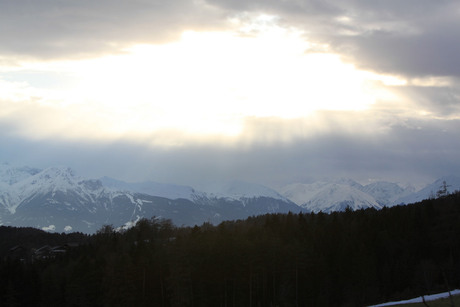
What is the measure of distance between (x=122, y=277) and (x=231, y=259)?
1835 centimetres

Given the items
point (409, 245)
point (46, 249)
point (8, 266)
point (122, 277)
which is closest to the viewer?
point (122, 277)

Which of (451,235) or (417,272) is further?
(451,235)

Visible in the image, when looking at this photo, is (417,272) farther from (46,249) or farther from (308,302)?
(46,249)

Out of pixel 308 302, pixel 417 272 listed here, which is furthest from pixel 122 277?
pixel 417 272

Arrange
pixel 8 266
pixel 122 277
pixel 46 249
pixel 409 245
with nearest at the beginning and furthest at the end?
pixel 122 277 < pixel 8 266 < pixel 409 245 < pixel 46 249

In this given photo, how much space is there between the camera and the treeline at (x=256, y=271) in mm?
99938

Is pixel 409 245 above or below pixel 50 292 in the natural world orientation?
above

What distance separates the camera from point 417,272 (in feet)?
340

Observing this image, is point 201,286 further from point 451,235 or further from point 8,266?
point 451,235

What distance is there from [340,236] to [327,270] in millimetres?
10046

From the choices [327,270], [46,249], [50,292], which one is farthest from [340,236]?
[46,249]

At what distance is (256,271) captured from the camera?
10088cm

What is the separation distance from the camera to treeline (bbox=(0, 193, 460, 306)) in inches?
3935

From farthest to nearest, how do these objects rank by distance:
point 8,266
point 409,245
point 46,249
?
point 46,249
point 409,245
point 8,266
